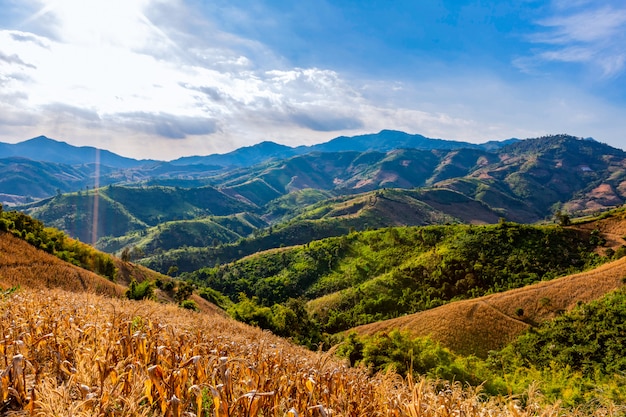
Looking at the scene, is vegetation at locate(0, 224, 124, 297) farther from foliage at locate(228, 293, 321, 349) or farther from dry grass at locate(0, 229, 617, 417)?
dry grass at locate(0, 229, 617, 417)

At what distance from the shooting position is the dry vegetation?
189 ft

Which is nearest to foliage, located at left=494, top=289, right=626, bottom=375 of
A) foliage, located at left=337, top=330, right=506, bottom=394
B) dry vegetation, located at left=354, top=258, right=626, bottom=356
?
dry vegetation, located at left=354, top=258, right=626, bottom=356

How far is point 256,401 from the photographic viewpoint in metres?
3.90

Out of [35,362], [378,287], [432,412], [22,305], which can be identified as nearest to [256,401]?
[432,412]

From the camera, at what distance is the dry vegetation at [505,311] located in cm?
5747

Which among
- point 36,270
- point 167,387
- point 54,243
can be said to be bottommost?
point 36,270

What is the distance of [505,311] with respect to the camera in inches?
2448

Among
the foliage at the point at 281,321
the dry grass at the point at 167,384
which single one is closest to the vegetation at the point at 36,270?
the foliage at the point at 281,321

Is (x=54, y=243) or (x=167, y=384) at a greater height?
(x=167, y=384)

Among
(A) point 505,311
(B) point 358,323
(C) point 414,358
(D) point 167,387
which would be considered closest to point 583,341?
(A) point 505,311

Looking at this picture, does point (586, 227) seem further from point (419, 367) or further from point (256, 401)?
point (256, 401)

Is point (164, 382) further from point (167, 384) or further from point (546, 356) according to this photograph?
point (546, 356)

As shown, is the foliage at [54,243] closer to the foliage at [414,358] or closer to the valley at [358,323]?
the valley at [358,323]

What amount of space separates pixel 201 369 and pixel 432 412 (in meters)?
3.34
